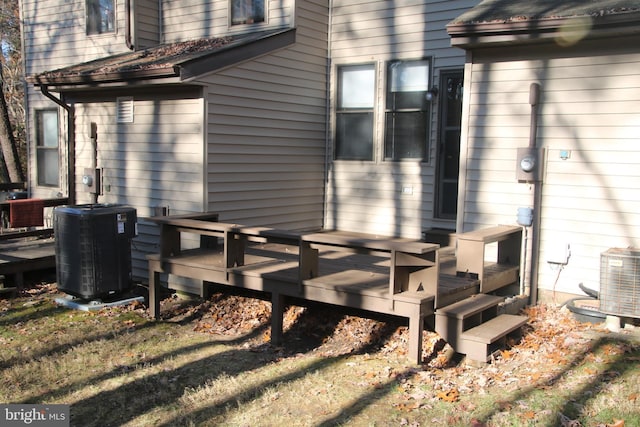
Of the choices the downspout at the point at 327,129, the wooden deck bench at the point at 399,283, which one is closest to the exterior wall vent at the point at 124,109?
the downspout at the point at 327,129

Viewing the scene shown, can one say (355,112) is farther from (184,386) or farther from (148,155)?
(184,386)

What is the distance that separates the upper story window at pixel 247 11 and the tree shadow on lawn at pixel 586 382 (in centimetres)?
680

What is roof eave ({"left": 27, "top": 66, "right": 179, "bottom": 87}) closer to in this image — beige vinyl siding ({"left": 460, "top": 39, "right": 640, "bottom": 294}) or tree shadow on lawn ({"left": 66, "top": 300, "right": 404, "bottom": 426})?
tree shadow on lawn ({"left": 66, "top": 300, "right": 404, "bottom": 426})

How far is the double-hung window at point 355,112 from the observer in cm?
970

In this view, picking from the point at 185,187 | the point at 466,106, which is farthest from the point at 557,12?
the point at 185,187

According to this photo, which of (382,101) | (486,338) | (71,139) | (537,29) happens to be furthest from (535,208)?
(71,139)

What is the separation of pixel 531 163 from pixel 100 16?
8577mm

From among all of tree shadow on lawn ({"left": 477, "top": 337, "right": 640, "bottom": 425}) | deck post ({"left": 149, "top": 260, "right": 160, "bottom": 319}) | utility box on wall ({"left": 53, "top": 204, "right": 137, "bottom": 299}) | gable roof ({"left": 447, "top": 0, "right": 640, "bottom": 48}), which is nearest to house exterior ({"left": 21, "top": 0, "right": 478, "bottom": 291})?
deck post ({"left": 149, "top": 260, "right": 160, "bottom": 319})

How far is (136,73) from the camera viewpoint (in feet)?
27.1

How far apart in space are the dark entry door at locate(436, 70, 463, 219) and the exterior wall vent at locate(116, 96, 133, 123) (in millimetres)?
4579

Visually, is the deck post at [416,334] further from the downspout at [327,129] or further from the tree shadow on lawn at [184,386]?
the downspout at [327,129]

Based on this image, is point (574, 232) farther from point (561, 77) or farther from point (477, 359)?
point (477, 359)

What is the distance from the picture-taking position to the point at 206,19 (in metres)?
10.2

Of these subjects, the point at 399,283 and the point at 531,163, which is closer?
the point at 399,283
